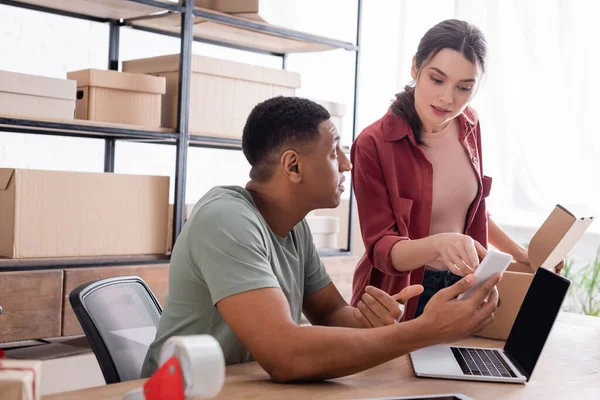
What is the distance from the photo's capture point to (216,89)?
2.90 metres

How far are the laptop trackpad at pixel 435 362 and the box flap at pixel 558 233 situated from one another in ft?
1.31

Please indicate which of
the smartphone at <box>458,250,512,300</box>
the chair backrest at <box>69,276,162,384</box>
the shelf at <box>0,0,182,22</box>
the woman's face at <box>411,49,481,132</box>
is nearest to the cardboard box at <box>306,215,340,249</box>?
the shelf at <box>0,0,182,22</box>

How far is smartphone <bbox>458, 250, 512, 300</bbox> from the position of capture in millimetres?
1215

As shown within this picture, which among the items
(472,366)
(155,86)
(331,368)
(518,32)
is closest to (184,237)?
(331,368)

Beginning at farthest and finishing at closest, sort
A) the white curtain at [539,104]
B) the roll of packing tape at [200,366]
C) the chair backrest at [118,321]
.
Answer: the white curtain at [539,104] → the chair backrest at [118,321] → the roll of packing tape at [200,366]

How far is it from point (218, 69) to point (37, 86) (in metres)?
0.74

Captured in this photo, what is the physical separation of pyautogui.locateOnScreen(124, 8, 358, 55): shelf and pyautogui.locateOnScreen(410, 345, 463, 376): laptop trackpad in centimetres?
174

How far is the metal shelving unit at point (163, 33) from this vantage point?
2.52m

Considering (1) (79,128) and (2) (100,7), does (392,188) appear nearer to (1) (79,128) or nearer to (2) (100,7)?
(1) (79,128)

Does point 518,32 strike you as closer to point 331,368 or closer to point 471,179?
point 471,179

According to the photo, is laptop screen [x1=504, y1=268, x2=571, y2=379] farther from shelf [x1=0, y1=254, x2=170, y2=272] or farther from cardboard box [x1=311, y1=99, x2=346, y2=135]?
cardboard box [x1=311, y1=99, x2=346, y2=135]

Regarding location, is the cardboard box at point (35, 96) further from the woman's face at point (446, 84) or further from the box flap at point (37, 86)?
the woman's face at point (446, 84)

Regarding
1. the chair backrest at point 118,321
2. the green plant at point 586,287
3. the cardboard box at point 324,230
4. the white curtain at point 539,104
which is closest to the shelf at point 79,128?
the cardboard box at point 324,230

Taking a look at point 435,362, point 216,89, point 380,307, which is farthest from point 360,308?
point 216,89
